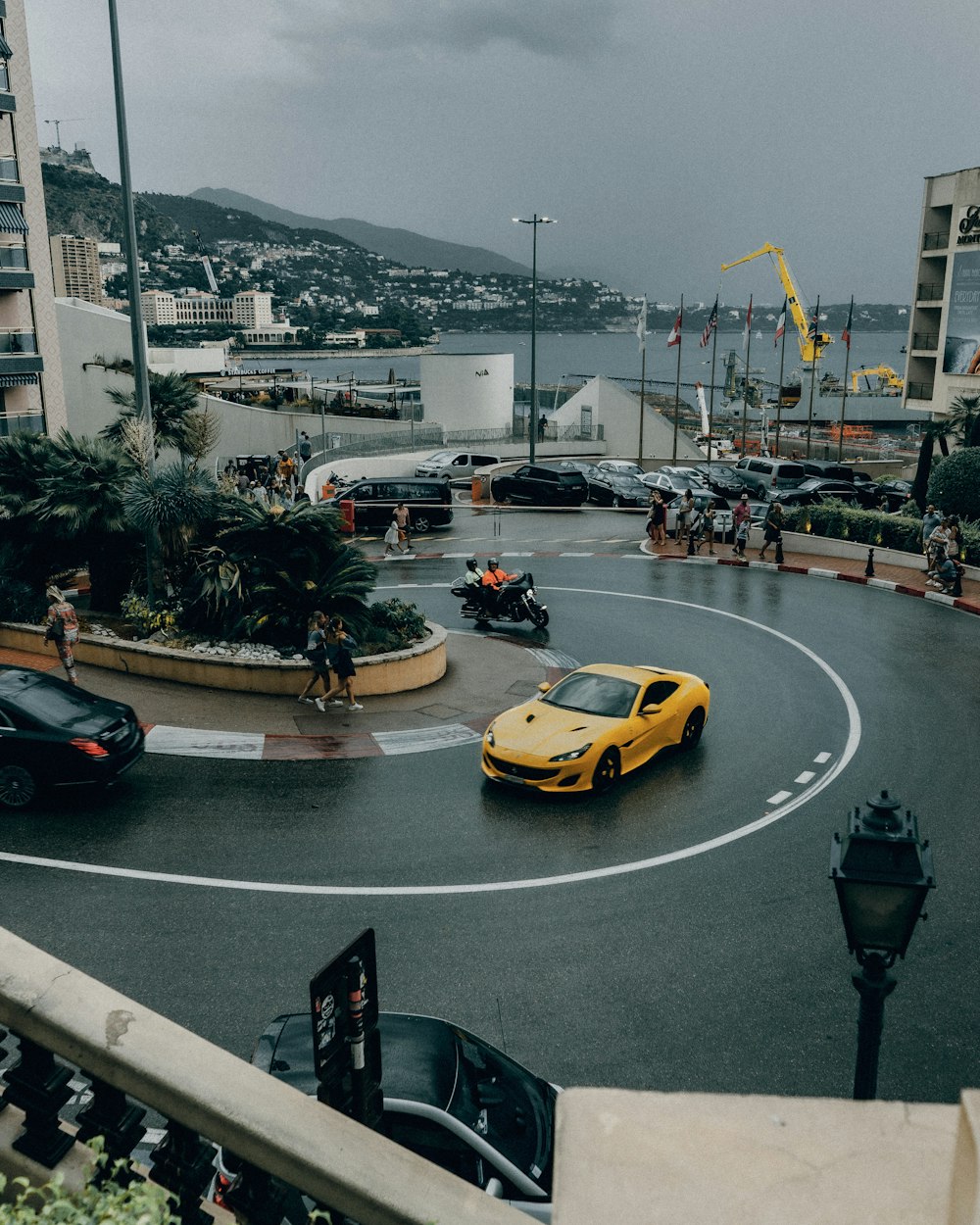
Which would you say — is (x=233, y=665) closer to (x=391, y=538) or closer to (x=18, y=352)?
(x=391, y=538)

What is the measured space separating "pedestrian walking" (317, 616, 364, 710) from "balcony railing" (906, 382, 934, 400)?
46.3 metres

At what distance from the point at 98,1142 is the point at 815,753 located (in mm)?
13432

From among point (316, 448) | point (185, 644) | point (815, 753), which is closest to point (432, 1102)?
point (815, 753)

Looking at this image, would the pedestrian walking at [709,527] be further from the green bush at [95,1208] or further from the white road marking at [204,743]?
the green bush at [95,1208]

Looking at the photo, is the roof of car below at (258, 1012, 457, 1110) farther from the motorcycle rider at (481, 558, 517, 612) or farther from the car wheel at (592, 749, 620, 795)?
the motorcycle rider at (481, 558, 517, 612)

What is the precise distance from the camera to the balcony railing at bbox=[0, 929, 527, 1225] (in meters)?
2.81

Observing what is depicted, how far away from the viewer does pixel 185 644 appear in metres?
18.2

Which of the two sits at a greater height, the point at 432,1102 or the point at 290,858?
the point at 432,1102

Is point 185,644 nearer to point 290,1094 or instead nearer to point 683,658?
point 683,658

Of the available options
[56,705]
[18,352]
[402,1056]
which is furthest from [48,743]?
[18,352]

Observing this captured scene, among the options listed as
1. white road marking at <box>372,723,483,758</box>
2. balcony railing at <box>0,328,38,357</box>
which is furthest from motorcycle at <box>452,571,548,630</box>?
balcony railing at <box>0,328,38,357</box>

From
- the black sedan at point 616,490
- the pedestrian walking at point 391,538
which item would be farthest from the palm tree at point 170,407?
the black sedan at point 616,490

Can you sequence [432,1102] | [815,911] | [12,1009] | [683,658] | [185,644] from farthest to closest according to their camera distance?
[683,658]
[185,644]
[815,911]
[432,1102]
[12,1009]

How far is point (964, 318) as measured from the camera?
50.8 metres
